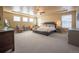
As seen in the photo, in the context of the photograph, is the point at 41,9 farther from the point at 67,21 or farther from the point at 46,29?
the point at 67,21

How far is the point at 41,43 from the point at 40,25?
1.36 ft

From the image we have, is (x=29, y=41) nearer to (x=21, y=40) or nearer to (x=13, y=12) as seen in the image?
(x=21, y=40)

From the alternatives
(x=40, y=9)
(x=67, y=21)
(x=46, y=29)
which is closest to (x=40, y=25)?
(x=46, y=29)

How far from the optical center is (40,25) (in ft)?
7.92

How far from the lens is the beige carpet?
230 centimetres

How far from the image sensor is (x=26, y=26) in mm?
Answer: 2387

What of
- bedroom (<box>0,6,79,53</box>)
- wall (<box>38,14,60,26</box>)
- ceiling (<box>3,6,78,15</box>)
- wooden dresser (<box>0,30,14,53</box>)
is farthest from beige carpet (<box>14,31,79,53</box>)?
ceiling (<box>3,6,78,15</box>)

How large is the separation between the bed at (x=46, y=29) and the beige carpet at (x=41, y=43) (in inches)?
3.2

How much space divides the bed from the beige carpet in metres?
0.08

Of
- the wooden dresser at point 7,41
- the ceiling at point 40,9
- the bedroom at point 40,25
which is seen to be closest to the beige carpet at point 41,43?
the bedroom at point 40,25

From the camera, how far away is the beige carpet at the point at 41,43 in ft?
7.55

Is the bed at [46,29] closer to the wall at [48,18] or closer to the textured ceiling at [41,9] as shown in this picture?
the wall at [48,18]
